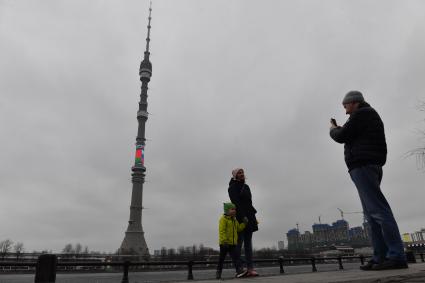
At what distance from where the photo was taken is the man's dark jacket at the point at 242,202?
6.00 m

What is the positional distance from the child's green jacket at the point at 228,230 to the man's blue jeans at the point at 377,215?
248cm

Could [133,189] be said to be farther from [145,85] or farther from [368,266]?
[368,266]

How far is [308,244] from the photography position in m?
170

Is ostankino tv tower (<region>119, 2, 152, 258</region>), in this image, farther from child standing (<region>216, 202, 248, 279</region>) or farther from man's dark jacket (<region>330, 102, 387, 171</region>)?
man's dark jacket (<region>330, 102, 387, 171</region>)

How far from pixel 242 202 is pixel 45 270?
3630 mm

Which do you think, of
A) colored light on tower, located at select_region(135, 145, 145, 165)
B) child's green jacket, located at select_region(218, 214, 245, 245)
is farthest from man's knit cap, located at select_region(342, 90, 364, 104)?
colored light on tower, located at select_region(135, 145, 145, 165)

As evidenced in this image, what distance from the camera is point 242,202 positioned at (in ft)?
19.9

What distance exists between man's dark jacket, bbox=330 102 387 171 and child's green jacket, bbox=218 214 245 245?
2.68 metres

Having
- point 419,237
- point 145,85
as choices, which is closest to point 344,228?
point 419,237

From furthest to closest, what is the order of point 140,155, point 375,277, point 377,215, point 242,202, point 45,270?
point 140,155 < point 242,202 < point 45,270 < point 377,215 < point 375,277

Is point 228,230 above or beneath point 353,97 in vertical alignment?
beneath

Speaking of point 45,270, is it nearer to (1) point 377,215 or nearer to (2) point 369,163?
(1) point 377,215

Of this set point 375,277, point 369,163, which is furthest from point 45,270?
point 369,163

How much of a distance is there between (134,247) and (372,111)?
3688 inches
